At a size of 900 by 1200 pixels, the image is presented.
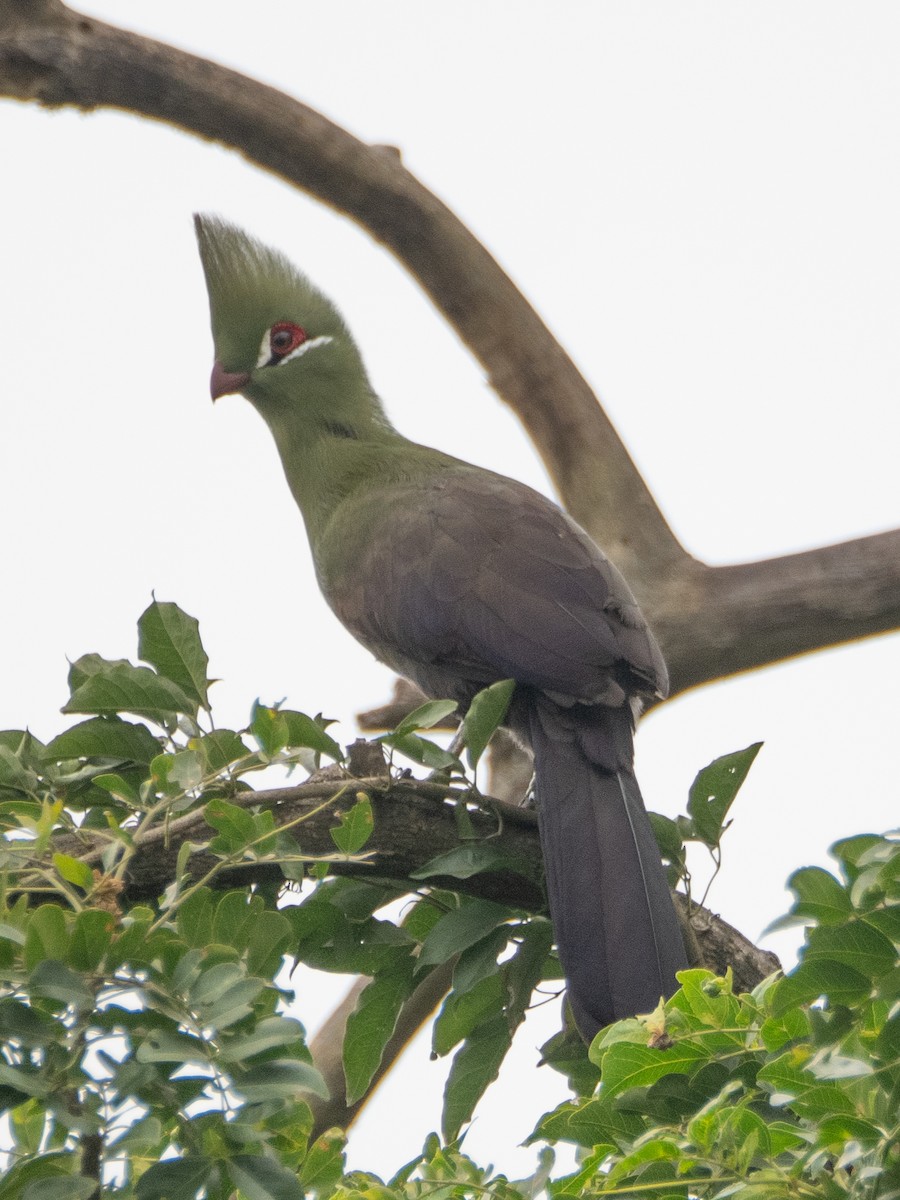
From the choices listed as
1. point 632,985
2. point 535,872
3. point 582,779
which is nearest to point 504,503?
point 582,779

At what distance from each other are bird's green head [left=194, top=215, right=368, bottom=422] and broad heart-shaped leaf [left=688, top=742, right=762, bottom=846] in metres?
1.92

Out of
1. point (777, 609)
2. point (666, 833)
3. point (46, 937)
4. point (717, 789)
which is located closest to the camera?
point (46, 937)

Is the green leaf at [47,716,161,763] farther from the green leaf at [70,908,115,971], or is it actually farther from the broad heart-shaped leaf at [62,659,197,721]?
the green leaf at [70,908,115,971]

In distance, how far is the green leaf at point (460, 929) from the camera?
205 cm

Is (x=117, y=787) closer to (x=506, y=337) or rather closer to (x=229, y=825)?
(x=229, y=825)

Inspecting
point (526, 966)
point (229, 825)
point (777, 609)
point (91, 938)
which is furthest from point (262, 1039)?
point (777, 609)

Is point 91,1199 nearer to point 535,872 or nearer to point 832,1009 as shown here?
point 832,1009

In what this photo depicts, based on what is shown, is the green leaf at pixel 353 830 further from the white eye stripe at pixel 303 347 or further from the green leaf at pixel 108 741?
the white eye stripe at pixel 303 347

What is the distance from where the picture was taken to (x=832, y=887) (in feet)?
4.35

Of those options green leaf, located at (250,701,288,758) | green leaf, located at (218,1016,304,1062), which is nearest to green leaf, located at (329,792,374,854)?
green leaf, located at (250,701,288,758)

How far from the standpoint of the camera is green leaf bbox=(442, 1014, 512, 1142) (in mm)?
2154

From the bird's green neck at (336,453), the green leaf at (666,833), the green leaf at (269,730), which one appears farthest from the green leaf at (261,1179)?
the bird's green neck at (336,453)

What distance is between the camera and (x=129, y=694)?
195 cm

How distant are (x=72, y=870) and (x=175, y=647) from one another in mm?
569
